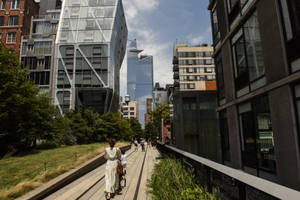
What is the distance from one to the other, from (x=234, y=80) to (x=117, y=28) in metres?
54.0

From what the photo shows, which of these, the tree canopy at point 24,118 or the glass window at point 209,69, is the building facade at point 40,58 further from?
the glass window at point 209,69

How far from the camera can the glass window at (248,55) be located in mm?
8047

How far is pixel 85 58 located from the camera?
5100 centimetres

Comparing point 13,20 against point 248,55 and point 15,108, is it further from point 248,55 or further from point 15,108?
point 248,55

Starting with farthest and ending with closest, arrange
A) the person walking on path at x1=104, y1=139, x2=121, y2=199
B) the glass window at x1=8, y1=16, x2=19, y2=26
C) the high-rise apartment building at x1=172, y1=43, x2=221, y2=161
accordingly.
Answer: the glass window at x1=8, y1=16, x2=19, y2=26
the high-rise apartment building at x1=172, y1=43, x2=221, y2=161
the person walking on path at x1=104, y1=139, x2=121, y2=199

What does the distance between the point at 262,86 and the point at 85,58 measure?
50.0 meters

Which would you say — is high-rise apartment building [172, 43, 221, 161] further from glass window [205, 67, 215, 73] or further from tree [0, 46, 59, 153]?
glass window [205, 67, 215, 73]

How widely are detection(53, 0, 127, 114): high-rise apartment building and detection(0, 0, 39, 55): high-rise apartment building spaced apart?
10.1 metres

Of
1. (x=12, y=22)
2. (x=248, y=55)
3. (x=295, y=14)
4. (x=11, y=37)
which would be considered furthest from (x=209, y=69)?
(x=12, y=22)

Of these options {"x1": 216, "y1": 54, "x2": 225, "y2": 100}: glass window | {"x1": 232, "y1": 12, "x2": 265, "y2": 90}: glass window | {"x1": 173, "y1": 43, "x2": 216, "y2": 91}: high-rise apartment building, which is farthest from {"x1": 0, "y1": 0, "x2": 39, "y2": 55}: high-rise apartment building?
{"x1": 232, "y1": 12, "x2": 265, "y2": 90}: glass window

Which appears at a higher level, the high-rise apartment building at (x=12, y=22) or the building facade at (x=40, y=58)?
the high-rise apartment building at (x=12, y=22)

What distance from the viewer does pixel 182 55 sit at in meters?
57.8

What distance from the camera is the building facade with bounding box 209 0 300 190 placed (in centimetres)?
584

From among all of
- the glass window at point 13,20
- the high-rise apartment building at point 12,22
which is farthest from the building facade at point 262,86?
the glass window at point 13,20
